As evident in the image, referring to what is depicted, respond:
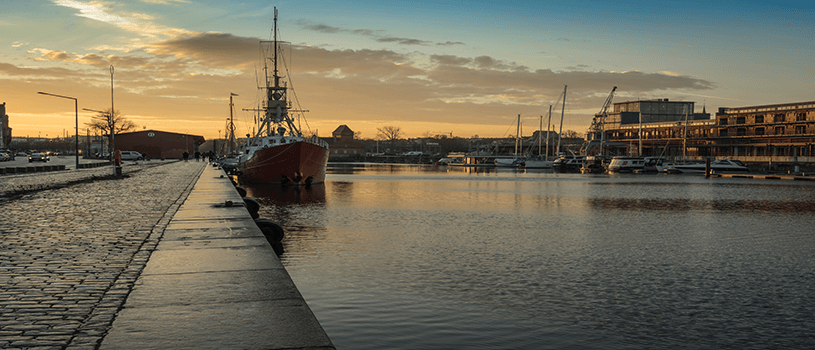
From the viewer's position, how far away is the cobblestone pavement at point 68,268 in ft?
18.6

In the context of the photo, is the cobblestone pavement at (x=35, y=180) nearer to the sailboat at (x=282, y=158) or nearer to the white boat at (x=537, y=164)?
the sailboat at (x=282, y=158)

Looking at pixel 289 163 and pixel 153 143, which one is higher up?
pixel 153 143

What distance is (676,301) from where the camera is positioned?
31.5ft

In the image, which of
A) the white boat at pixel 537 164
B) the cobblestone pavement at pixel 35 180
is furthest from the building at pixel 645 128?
the cobblestone pavement at pixel 35 180

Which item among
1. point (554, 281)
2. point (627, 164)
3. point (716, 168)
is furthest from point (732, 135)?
point (554, 281)

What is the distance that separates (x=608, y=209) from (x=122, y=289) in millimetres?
22987

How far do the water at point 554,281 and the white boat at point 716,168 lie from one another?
72.1 m

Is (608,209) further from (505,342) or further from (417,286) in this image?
(505,342)

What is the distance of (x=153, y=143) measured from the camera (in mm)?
141375

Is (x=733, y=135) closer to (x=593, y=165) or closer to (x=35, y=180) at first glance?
(x=593, y=165)

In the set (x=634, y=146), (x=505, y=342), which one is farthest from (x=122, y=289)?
(x=634, y=146)

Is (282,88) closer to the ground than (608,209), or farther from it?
farther from it

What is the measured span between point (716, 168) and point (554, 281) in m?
86.7

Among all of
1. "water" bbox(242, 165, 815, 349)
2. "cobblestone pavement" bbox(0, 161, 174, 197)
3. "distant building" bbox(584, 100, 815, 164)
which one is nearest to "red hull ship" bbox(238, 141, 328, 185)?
"cobblestone pavement" bbox(0, 161, 174, 197)
